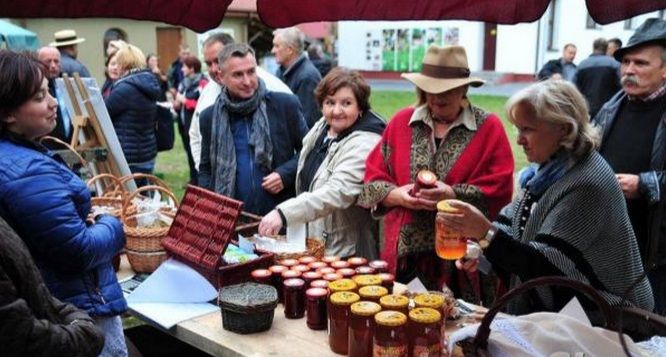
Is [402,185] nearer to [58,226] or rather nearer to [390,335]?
[390,335]

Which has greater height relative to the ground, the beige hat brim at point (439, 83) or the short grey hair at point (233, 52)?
the short grey hair at point (233, 52)

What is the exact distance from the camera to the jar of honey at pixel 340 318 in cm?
193

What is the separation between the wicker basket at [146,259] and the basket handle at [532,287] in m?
1.52

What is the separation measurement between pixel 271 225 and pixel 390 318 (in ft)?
3.41

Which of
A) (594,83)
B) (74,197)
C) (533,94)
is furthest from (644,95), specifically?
(594,83)

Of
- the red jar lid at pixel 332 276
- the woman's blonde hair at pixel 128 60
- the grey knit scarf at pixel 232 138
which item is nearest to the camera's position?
the red jar lid at pixel 332 276

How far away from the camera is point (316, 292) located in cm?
215

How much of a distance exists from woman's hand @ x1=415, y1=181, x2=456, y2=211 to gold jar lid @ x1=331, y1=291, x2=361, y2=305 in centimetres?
76

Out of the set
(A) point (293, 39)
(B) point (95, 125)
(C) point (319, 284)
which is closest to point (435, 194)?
(C) point (319, 284)

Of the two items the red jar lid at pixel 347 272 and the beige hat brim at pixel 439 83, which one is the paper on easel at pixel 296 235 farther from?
the beige hat brim at pixel 439 83

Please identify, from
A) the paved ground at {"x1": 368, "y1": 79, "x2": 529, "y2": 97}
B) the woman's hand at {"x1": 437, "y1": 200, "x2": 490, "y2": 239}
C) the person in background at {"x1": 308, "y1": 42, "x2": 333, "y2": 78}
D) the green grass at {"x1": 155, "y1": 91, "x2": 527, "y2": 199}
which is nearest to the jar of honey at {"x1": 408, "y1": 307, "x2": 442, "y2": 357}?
the woman's hand at {"x1": 437, "y1": 200, "x2": 490, "y2": 239}

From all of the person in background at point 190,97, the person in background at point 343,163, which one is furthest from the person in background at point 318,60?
the person in background at point 343,163

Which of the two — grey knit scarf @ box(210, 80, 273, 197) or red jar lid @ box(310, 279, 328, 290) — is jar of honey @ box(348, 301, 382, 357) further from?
grey knit scarf @ box(210, 80, 273, 197)

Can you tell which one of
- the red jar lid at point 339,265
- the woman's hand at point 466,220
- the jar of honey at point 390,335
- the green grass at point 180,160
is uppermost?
the woman's hand at point 466,220
